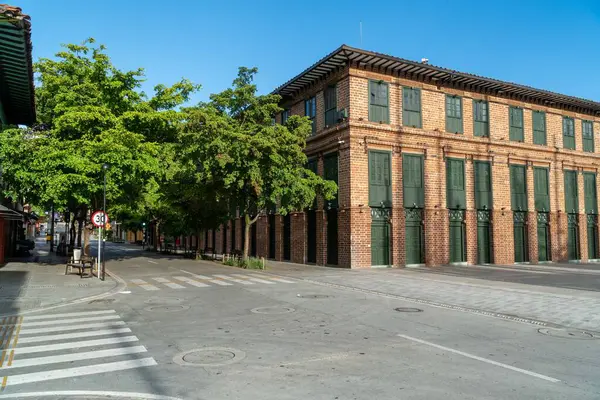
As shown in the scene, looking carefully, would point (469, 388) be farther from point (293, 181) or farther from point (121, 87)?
point (121, 87)

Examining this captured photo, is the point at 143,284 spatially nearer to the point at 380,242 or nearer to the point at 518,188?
the point at 380,242

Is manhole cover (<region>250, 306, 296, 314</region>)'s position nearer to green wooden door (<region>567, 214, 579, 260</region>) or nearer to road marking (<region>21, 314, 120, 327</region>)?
road marking (<region>21, 314, 120, 327</region>)

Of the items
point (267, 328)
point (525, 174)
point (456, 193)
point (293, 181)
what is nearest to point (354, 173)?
point (293, 181)

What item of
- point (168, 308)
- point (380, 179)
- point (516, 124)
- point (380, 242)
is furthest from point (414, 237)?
point (168, 308)

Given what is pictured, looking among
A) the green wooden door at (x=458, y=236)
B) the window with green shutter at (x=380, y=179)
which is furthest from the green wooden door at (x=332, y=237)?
the green wooden door at (x=458, y=236)

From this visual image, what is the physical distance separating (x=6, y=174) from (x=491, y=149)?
27319 mm

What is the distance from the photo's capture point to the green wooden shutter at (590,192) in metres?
33.8

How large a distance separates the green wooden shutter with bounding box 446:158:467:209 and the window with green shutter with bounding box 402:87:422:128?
3.23 metres

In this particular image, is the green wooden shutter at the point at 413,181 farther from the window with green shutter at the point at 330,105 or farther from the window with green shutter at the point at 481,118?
the window with green shutter at the point at 481,118

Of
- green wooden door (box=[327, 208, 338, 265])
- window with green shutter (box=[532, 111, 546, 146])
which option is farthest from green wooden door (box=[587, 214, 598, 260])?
green wooden door (box=[327, 208, 338, 265])

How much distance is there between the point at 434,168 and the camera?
27281 millimetres

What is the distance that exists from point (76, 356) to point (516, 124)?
100ft

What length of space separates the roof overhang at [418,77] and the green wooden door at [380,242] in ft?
28.6

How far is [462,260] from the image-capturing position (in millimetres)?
28062
